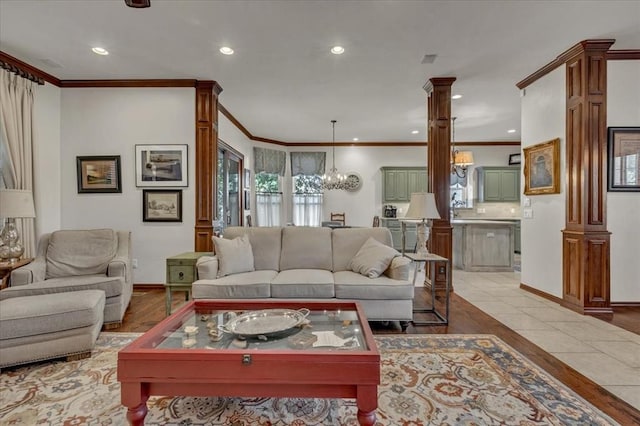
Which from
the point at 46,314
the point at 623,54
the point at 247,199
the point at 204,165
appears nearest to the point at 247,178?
the point at 247,199

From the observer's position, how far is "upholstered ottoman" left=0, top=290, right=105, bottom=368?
2.23 m

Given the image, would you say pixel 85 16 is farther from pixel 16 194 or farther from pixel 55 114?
pixel 55 114

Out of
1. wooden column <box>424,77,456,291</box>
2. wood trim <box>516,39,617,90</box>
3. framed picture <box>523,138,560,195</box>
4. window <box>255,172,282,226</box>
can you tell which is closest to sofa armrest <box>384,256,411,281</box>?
wooden column <box>424,77,456,291</box>

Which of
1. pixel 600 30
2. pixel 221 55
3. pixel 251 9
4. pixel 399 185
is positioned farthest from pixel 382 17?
pixel 399 185

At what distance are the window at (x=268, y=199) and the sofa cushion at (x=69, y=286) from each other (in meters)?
4.92

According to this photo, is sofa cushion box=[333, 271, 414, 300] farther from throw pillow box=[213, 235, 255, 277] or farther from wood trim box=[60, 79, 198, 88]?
wood trim box=[60, 79, 198, 88]

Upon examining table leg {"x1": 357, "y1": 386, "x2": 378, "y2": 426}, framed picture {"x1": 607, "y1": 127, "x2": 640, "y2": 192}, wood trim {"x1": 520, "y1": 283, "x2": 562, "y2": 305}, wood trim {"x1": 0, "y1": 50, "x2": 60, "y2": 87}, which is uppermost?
wood trim {"x1": 0, "y1": 50, "x2": 60, "y2": 87}

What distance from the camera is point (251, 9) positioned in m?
2.82

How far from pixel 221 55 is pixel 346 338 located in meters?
3.36

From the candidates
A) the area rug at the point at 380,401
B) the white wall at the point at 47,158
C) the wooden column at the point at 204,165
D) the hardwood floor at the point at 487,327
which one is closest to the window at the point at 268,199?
the wooden column at the point at 204,165

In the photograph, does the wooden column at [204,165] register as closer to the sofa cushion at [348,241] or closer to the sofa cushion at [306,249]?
the sofa cushion at [306,249]

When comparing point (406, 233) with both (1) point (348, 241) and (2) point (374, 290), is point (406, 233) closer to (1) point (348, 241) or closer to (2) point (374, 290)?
(1) point (348, 241)

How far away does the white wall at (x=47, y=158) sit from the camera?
13.1ft

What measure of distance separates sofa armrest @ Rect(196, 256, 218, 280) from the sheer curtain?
7.83ft
